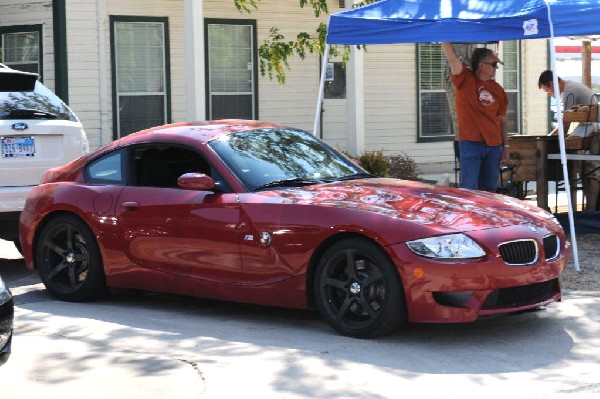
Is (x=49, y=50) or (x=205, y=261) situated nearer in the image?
(x=205, y=261)

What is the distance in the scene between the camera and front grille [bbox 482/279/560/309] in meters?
6.89

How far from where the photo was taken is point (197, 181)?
25.4ft

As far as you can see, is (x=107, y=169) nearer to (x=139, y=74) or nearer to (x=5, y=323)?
(x=5, y=323)

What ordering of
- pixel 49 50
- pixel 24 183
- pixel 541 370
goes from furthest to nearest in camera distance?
1. pixel 49 50
2. pixel 24 183
3. pixel 541 370

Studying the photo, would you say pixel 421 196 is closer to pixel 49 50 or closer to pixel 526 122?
pixel 49 50

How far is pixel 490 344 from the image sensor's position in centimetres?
701

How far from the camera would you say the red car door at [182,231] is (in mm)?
7617

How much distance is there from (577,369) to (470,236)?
1.04 m

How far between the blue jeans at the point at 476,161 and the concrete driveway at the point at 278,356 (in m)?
2.42

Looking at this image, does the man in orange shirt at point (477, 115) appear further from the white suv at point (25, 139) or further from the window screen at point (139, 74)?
the window screen at point (139, 74)

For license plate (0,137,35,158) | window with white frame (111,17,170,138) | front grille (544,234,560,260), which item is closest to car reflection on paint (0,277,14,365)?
front grille (544,234,560,260)

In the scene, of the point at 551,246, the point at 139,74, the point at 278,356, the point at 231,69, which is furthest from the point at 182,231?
the point at 231,69

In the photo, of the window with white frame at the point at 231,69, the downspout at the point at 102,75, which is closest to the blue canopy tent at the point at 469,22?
the downspout at the point at 102,75

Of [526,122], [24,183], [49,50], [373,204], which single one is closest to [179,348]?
[373,204]
